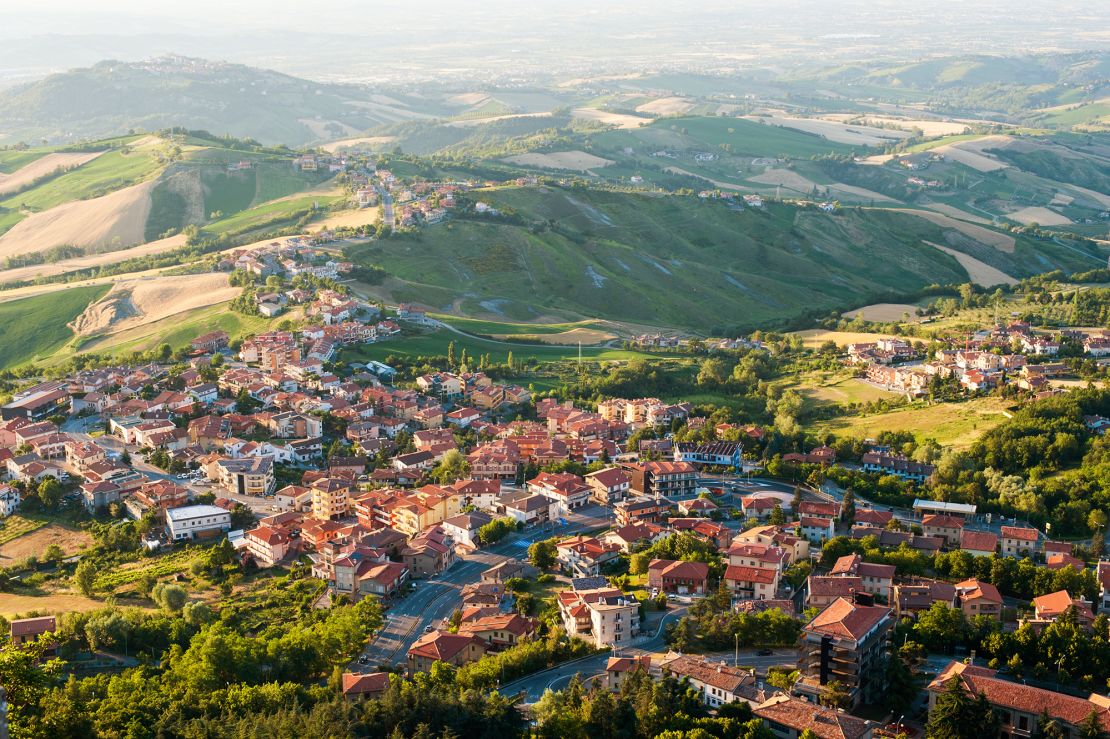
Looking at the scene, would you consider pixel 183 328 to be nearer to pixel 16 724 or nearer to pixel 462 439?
pixel 462 439

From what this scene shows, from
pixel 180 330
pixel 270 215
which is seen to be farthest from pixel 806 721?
pixel 270 215

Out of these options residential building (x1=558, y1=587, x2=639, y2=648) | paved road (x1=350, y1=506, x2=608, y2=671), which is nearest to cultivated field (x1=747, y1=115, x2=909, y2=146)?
paved road (x1=350, y1=506, x2=608, y2=671)

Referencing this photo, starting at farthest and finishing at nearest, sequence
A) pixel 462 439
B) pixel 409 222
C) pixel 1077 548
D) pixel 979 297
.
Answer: pixel 409 222 → pixel 979 297 → pixel 462 439 → pixel 1077 548

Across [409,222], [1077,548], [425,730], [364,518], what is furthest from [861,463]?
[409,222]

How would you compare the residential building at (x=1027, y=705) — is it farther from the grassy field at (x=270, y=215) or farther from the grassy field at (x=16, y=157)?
the grassy field at (x=16, y=157)

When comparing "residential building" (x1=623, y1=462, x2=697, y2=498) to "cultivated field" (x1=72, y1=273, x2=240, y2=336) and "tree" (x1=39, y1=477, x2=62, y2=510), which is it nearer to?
"tree" (x1=39, y1=477, x2=62, y2=510)

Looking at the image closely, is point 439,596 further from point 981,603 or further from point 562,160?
point 562,160

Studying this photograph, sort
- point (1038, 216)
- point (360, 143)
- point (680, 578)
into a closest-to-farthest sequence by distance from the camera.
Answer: point (680, 578) < point (1038, 216) < point (360, 143)
